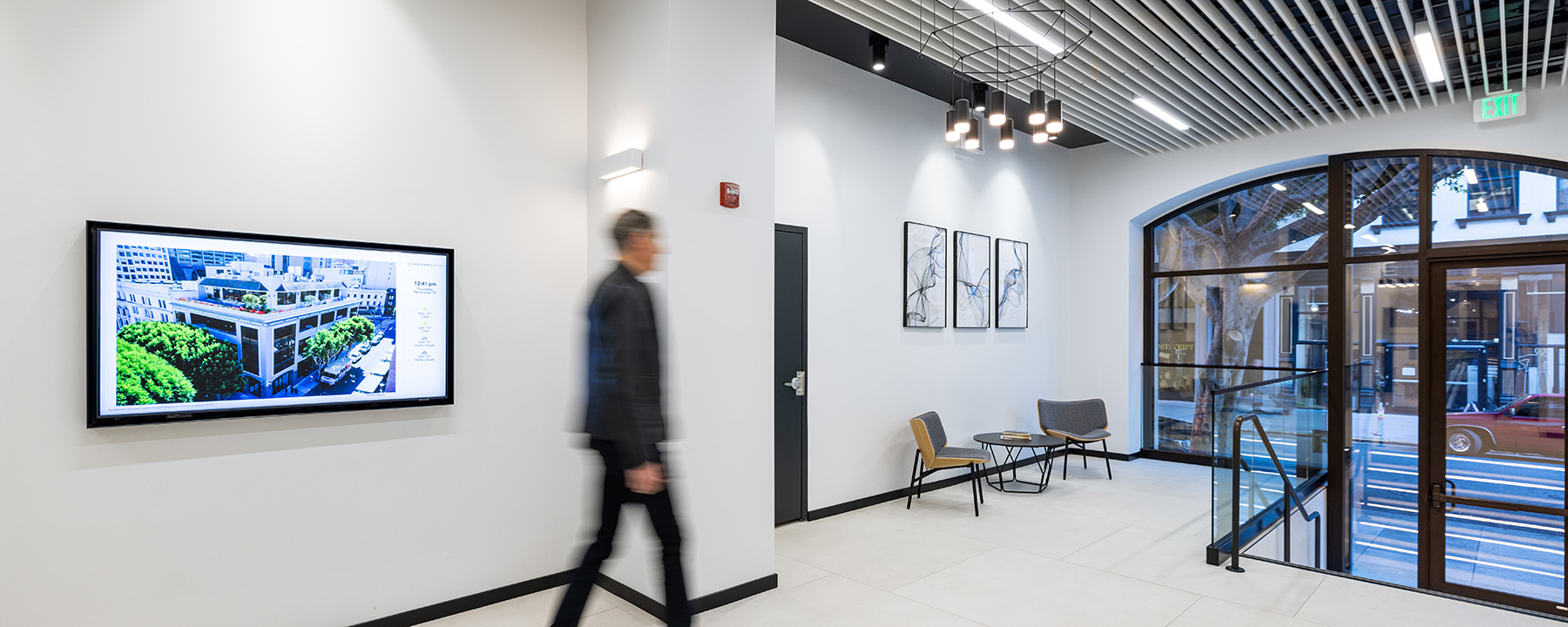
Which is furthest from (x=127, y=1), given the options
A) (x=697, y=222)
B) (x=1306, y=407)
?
(x=1306, y=407)

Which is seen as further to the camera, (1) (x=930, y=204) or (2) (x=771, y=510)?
(1) (x=930, y=204)

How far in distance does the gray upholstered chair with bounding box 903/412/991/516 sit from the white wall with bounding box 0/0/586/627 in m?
2.90

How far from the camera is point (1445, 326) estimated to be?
6238mm

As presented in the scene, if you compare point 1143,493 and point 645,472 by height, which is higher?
point 645,472

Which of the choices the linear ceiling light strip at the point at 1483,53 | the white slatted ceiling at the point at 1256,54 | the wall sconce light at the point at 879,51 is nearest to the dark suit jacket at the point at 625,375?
the white slatted ceiling at the point at 1256,54

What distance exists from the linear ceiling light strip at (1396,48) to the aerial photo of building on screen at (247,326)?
571 cm

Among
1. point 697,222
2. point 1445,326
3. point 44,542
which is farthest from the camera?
point 1445,326

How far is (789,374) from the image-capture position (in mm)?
5273

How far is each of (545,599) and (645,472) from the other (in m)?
1.51

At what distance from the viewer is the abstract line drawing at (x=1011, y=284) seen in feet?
24.2

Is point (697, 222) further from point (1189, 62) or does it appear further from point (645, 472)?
point (1189, 62)

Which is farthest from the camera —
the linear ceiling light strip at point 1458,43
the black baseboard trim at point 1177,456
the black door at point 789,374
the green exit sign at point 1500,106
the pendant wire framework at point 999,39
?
the black baseboard trim at point 1177,456

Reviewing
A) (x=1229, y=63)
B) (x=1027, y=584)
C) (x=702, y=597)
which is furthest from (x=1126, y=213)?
(x=702, y=597)

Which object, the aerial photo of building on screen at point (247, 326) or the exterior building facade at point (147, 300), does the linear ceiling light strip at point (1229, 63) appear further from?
the exterior building facade at point (147, 300)
